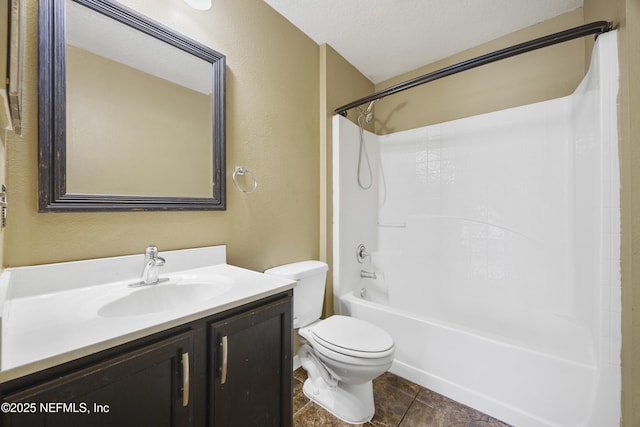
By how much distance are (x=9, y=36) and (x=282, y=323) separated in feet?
3.57

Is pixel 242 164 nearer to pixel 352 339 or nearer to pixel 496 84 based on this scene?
→ pixel 352 339

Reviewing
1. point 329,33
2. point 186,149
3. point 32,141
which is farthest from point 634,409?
point 329,33

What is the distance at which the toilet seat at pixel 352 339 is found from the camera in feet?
4.09

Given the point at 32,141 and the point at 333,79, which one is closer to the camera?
the point at 32,141

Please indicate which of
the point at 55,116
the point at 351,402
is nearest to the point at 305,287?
the point at 351,402

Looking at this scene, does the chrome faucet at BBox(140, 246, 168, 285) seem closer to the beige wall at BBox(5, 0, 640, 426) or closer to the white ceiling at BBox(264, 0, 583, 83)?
the beige wall at BBox(5, 0, 640, 426)

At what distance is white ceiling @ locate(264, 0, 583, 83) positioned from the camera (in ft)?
5.27

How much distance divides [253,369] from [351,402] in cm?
79

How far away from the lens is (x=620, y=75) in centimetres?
110

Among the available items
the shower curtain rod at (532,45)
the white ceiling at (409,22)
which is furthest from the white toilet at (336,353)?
the white ceiling at (409,22)

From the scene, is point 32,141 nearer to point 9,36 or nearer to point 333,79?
point 9,36

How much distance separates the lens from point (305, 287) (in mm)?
1591

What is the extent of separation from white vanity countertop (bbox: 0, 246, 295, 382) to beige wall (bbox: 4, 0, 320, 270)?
78 mm

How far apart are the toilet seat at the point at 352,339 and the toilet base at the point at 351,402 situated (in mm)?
277
